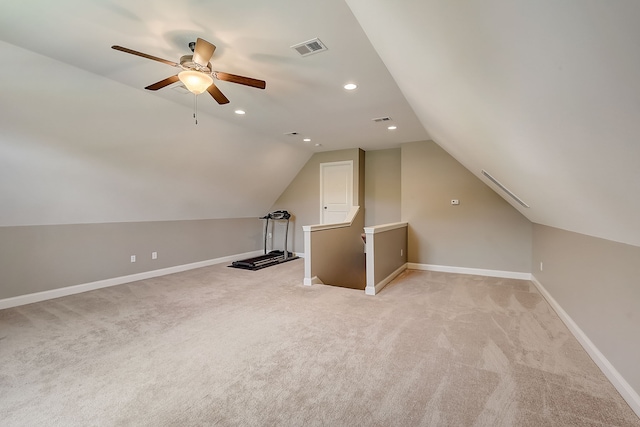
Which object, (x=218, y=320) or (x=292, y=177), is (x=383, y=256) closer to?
(x=218, y=320)

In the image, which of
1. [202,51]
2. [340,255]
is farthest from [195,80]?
[340,255]

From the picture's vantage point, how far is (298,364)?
2.13m

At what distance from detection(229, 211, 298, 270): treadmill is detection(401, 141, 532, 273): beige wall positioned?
112 inches

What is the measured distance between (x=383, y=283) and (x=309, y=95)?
290 centimetres

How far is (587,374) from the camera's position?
79.1 inches

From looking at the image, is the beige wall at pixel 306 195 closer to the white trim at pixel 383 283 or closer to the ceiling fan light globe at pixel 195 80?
the white trim at pixel 383 283

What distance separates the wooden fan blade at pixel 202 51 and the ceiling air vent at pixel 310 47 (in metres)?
0.69

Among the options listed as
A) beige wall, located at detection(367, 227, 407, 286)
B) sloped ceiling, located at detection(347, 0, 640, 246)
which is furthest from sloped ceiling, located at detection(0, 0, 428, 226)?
beige wall, located at detection(367, 227, 407, 286)

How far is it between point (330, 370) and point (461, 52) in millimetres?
2217

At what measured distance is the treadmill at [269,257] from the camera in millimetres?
5688

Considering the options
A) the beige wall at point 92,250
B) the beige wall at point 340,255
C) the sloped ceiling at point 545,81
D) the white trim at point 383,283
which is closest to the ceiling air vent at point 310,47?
the sloped ceiling at point 545,81

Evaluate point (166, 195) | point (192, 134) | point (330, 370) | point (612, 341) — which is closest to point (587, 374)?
point (612, 341)

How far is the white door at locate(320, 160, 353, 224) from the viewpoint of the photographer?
6.35m

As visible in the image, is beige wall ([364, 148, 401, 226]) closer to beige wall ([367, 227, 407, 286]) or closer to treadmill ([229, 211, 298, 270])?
beige wall ([367, 227, 407, 286])
